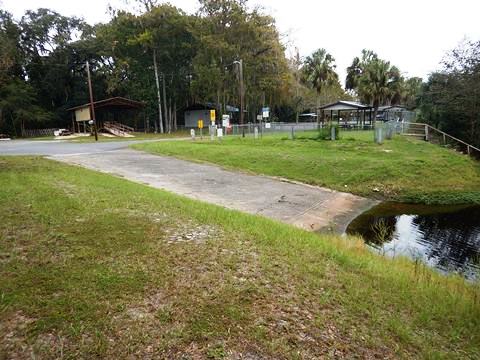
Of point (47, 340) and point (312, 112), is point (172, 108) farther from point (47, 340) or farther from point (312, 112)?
point (47, 340)

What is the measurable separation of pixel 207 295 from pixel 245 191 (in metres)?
7.84

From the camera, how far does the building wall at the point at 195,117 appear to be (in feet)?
152

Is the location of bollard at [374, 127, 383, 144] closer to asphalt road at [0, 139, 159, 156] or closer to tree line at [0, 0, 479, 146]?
tree line at [0, 0, 479, 146]

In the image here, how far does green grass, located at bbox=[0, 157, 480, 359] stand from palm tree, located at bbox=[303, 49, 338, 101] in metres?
38.6

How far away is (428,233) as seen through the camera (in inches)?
356

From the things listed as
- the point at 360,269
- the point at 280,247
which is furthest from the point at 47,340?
the point at 360,269

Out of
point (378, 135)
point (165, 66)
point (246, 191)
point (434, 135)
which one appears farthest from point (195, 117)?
point (246, 191)

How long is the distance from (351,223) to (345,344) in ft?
22.2

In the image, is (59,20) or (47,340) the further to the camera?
(59,20)

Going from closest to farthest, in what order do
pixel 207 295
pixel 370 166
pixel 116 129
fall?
pixel 207 295, pixel 370 166, pixel 116 129

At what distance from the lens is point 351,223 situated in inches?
378

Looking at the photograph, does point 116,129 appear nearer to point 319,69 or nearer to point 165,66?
point 165,66

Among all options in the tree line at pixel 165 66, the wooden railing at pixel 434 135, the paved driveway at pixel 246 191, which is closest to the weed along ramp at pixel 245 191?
the paved driveway at pixel 246 191

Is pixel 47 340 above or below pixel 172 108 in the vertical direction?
below
